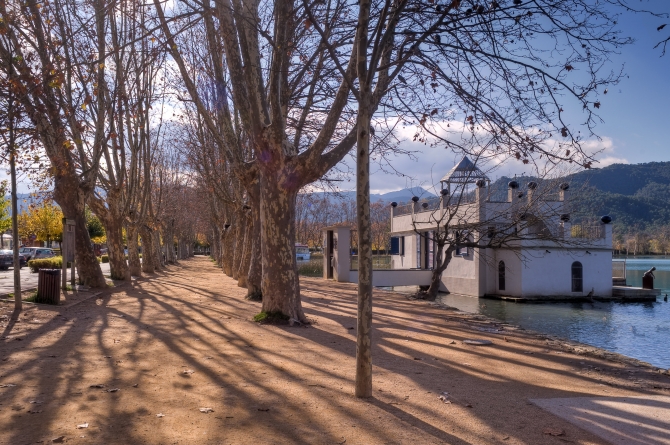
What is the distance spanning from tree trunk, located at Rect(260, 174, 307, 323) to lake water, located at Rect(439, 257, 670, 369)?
852 cm

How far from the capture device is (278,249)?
10.4 meters

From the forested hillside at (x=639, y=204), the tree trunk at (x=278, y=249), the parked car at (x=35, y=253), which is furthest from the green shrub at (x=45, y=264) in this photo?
the forested hillside at (x=639, y=204)

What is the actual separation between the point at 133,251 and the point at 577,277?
25485 mm

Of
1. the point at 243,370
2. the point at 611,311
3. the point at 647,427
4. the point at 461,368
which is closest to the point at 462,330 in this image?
the point at 461,368

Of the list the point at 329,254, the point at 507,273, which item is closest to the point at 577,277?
the point at 507,273

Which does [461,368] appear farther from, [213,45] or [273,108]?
[213,45]

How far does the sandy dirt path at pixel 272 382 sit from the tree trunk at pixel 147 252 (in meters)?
20.5

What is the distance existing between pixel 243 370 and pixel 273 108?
4772 millimetres

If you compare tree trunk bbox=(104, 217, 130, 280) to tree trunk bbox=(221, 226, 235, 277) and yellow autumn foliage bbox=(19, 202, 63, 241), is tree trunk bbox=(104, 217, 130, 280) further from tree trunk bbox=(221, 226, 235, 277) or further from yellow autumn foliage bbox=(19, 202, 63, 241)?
yellow autumn foliage bbox=(19, 202, 63, 241)

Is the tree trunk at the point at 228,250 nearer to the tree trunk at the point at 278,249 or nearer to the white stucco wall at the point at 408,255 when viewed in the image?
the white stucco wall at the point at 408,255

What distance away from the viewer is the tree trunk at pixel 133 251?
28078 millimetres

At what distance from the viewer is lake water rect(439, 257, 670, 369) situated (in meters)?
16.6

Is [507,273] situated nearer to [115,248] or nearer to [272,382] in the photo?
[115,248]

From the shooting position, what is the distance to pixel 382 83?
9383 mm
